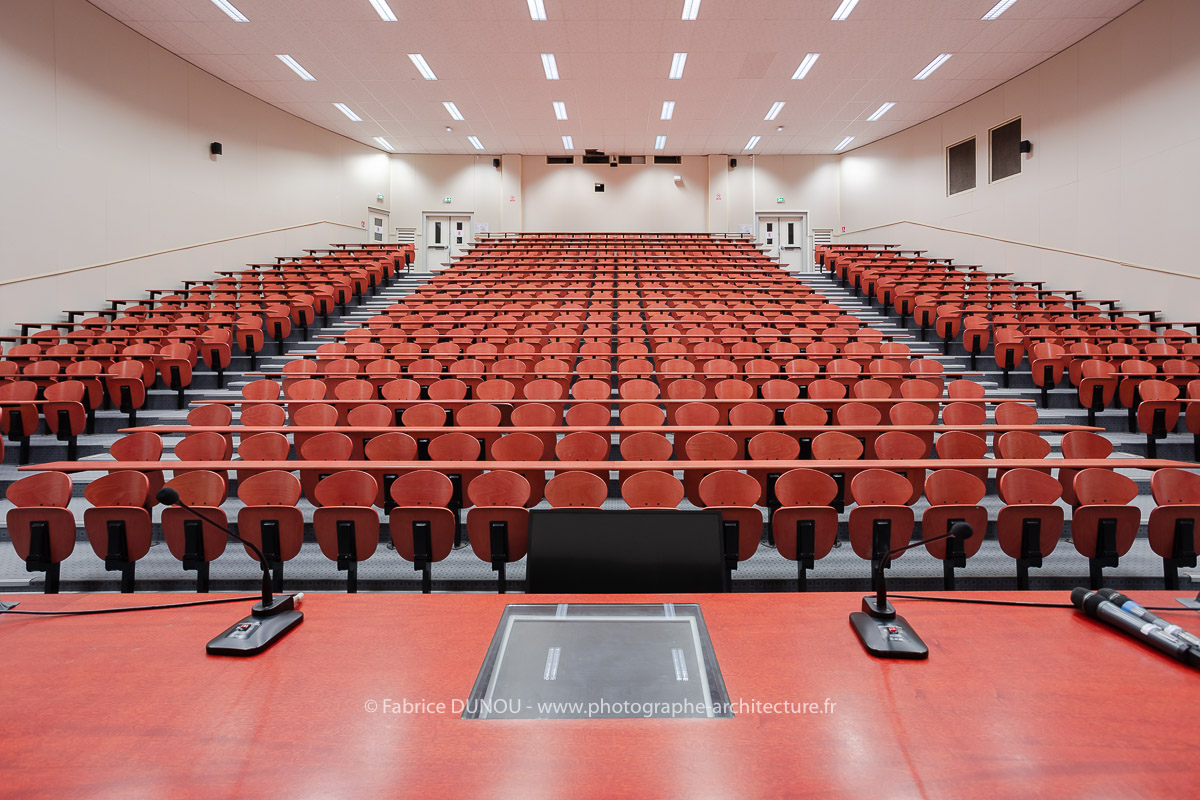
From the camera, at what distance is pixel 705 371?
4.60 m

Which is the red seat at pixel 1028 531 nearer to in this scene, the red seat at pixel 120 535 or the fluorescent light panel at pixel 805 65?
the red seat at pixel 120 535

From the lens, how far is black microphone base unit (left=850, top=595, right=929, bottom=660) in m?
1.08

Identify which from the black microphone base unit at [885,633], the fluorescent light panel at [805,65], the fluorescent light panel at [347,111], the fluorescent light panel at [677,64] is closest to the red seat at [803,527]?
the black microphone base unit at [885,633]

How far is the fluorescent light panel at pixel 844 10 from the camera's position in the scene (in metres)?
6.11

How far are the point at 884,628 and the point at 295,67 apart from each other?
927 centimetres

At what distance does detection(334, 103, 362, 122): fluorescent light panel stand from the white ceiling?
0.11m

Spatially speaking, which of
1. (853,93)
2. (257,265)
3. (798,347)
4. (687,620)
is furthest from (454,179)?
(687,620)

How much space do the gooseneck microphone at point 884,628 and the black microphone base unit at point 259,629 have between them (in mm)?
1092

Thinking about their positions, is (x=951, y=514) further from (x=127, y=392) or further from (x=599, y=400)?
(x=127, y=392)

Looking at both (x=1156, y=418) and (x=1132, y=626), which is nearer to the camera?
(x=1132, y=626)

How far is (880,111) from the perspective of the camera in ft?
31.1

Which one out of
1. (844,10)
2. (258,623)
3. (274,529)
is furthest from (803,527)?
(844,10)

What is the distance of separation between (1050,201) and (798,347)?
5098 mm

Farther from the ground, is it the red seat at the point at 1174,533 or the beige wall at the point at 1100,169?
the beige wall at the point at 1100,169
